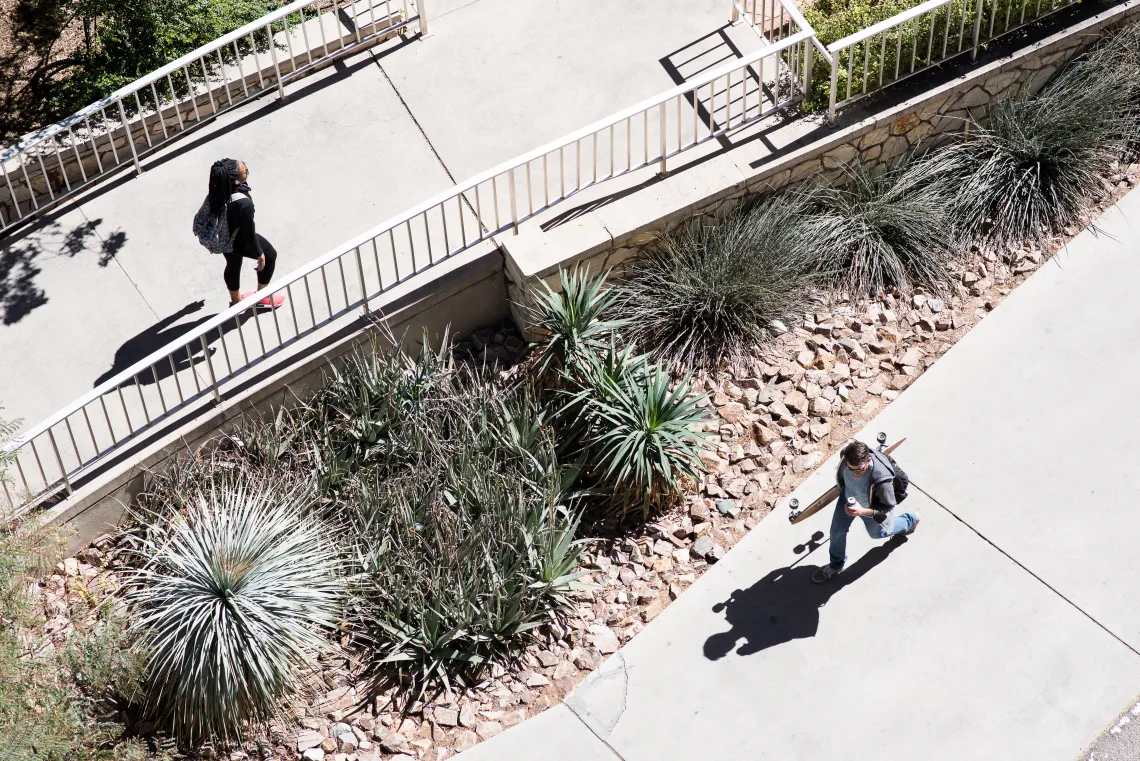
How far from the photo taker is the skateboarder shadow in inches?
295

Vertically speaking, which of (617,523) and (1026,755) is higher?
(617,523)

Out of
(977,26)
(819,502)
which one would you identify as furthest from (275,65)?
(819,502)

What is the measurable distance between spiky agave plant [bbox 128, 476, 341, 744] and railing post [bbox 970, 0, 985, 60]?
552 cm

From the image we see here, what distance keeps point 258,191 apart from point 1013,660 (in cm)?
571

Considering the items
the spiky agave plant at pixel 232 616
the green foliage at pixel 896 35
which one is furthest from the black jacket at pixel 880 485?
the green foliage at pixel 896 35

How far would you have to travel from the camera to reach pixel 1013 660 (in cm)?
727

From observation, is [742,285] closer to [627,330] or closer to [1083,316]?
[627,330]

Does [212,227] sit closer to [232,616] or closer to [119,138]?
[119,138]

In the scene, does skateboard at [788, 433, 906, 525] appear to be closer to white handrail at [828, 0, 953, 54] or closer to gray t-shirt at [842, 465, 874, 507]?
gray t-shirt at [842, 465, 874, 507]

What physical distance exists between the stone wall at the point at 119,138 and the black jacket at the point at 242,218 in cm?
165

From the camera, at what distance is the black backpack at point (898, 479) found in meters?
7.27

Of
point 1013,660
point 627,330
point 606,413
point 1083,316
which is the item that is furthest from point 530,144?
point 1013,660

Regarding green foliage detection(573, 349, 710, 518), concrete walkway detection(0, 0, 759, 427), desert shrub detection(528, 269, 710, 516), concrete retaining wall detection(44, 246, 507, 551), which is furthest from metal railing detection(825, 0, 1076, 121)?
concrete retaining wall detection(44, 246, 507, 551)

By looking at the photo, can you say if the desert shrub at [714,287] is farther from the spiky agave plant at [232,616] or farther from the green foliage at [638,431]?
the spiky agave plant at [232,616]
